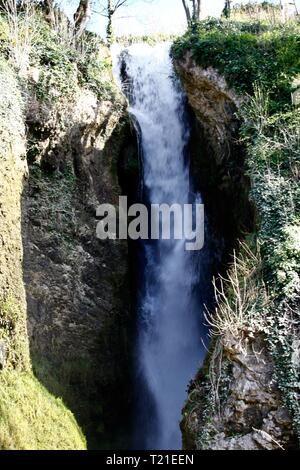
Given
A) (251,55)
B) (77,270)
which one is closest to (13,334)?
(77,270)

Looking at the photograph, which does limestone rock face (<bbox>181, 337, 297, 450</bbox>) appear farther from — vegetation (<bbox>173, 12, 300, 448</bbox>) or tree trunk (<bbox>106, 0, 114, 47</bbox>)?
tree trunk (<bbox>106, 0, 114, 47</bbox>)

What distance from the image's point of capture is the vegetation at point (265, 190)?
253 inches

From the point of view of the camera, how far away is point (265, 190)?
816 centimetres

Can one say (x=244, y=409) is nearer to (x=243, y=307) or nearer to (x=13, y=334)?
(x=243, y=307)

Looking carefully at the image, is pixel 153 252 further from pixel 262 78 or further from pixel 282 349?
pixel 282 349

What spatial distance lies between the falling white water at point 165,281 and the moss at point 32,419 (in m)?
2.64

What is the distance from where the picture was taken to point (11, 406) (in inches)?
263

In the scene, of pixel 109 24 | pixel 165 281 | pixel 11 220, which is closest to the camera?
pixel 11 220

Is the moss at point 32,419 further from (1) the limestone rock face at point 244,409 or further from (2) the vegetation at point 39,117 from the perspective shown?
(1) the limestone rock face at point 244,409

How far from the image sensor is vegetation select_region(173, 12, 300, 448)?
6.41 meters

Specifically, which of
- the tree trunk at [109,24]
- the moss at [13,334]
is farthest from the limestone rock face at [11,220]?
the tree trunk at [109,24]

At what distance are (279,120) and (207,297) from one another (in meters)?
4.46

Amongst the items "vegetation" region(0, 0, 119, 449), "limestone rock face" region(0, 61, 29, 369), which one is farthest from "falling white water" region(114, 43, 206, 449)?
"limestone rock face" region(0, 61, 29, 369)

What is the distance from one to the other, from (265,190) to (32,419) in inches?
216
